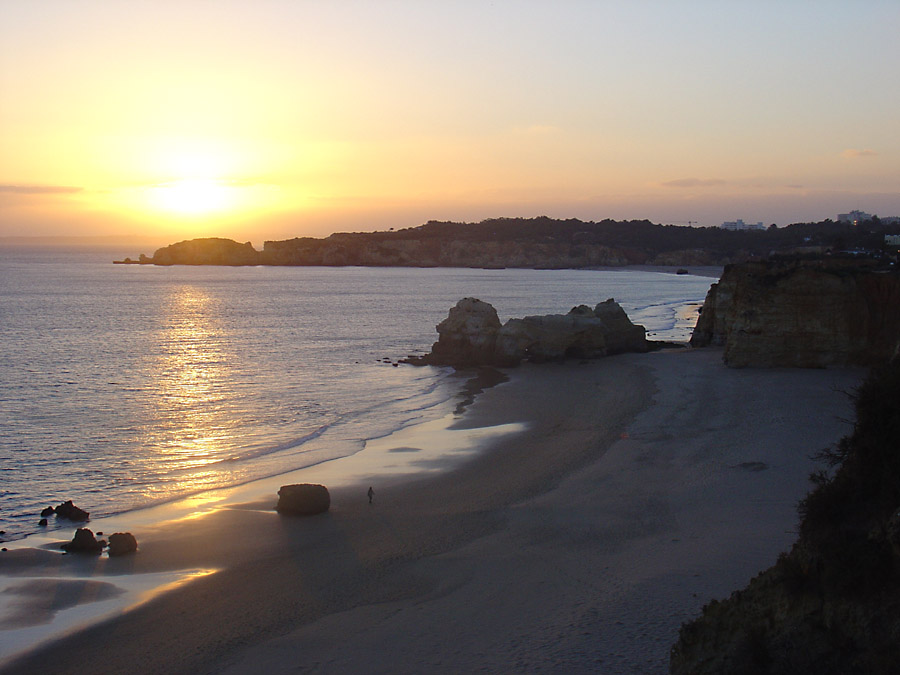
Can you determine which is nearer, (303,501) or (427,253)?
(303,501)

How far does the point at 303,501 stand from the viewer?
49.3 ft

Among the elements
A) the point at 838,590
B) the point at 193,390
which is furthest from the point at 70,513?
the point at 193,390

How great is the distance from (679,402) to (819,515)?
1814 centimetres

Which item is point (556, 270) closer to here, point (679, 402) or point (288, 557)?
point (679, 402)

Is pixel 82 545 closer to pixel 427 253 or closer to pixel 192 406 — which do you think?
pixel 192 406

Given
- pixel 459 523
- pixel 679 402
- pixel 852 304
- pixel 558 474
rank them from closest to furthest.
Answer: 1. pixel 459 523
2. pixel 558 474
3. pixel 679 402
4. pixel 852 304

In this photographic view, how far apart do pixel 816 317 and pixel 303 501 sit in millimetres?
21509

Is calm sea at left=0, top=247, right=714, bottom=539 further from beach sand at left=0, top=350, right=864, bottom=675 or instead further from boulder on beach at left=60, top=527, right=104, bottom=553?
beach sand at left=0, top=350, right=864, bottom=675

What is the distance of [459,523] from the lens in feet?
46.9

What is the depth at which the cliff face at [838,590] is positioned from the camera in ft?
19.8

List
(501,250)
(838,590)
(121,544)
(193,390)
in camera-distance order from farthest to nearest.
Answer: (501,250) < (193,390) < (121,544) < (838,590)

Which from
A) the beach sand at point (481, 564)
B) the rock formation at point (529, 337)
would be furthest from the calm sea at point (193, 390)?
the beach sand at point (481, 564)

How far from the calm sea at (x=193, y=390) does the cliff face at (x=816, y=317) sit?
1191 centimetres

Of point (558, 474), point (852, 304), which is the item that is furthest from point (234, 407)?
point (852, 304)
